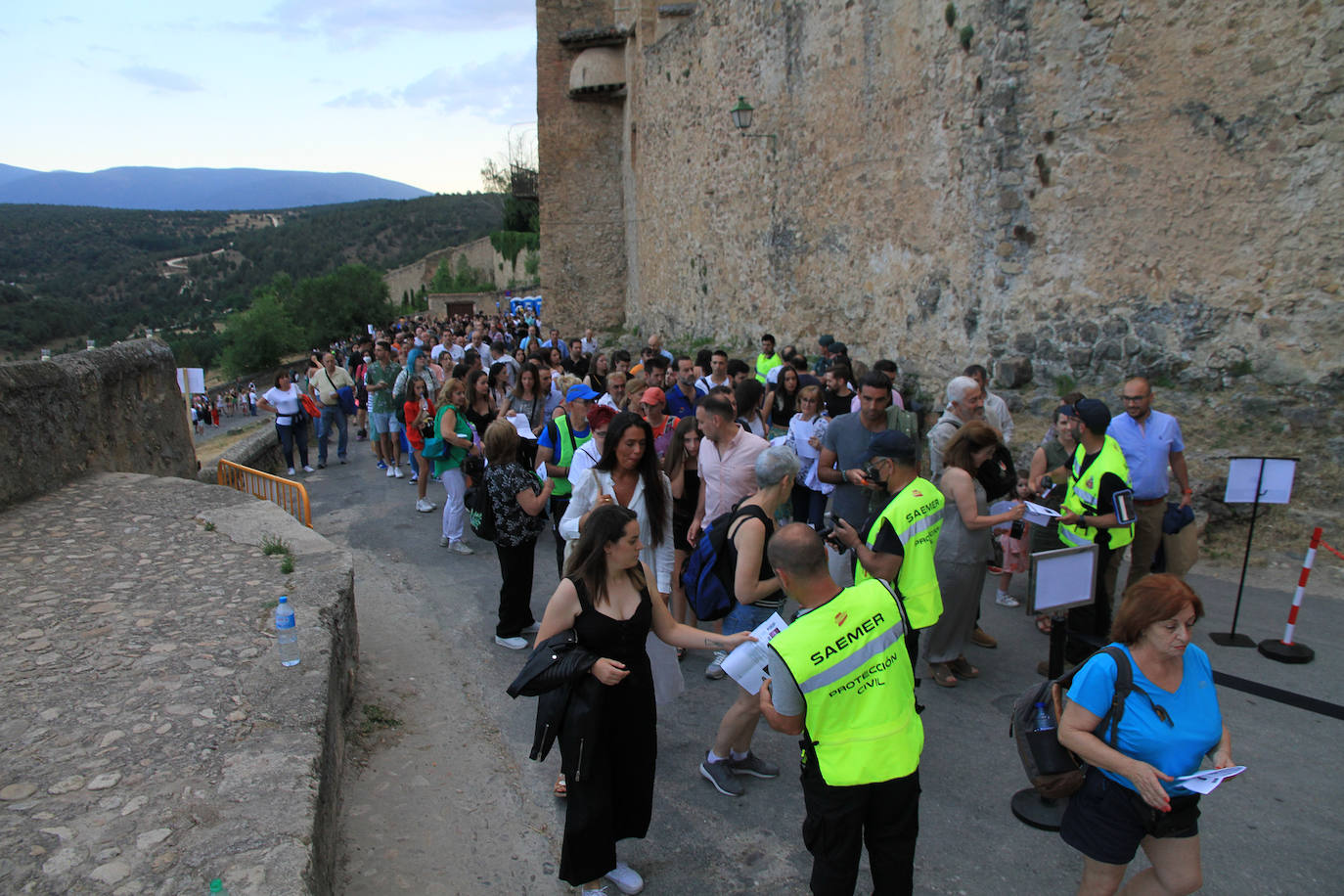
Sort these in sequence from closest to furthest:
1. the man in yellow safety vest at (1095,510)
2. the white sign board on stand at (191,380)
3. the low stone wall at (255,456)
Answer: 1. the man in yellow safety vest at (1095,510)
2. the low stone wall at (255,456)
3. the white sign board on stand at (191,380)

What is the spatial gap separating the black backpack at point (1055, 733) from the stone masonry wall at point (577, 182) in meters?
22.2

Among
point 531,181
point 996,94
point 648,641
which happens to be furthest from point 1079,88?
point 531,181

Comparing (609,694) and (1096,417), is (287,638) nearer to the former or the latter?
(609,694)

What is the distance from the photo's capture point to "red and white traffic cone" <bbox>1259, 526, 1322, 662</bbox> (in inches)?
199

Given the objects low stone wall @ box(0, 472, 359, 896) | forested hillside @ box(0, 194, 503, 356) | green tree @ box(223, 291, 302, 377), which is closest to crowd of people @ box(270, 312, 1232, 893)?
low stone wall @ box(0, 472, 359, 896)

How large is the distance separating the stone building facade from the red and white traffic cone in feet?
9.78

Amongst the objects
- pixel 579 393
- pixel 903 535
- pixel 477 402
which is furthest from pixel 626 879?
pixel 477 402

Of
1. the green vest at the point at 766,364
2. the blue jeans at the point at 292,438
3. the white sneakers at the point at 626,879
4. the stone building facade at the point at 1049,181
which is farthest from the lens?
the blue jeans at the point at 292,438

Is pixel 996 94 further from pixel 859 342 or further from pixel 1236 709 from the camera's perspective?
pixel 1236 709

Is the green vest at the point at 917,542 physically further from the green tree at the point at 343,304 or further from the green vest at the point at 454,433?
the green tree at the point at 343,304

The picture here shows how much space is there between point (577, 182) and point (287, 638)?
21.2 metres

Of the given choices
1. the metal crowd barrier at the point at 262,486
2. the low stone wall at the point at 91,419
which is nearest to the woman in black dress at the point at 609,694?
the low stone wall at the point at 91,419

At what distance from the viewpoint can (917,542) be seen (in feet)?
13.4

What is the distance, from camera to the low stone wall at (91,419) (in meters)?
6.21
